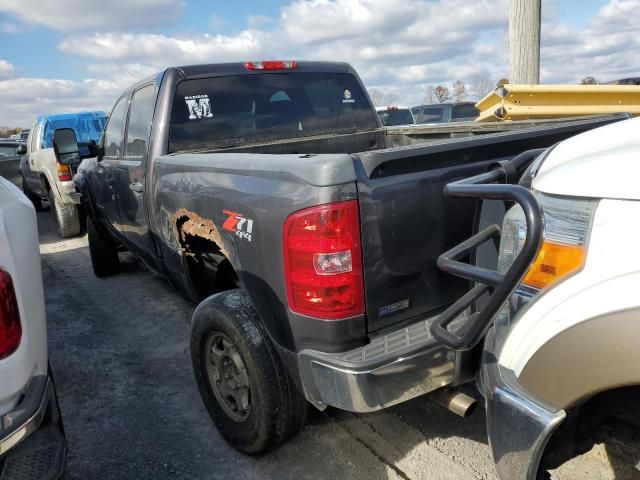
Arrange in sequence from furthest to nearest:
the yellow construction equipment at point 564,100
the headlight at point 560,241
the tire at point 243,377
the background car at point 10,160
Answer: the background car at point 10,160 < the yellow construction equipment at point 564,100 < the tire at point 243,377 < the headlight at point 560,241

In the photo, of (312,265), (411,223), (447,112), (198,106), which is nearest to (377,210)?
(411,223)

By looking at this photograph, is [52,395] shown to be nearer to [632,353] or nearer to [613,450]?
[632,353]

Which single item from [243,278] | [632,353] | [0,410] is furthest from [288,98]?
[632,353]

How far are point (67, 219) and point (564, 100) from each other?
23.8 feet

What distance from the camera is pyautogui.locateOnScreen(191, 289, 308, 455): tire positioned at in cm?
250

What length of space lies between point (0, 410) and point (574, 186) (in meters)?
1.87

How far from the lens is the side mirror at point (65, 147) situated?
16.9ft

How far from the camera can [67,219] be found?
8.59 meters

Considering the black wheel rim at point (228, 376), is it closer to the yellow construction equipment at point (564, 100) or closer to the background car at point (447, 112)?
the yellow construction equipment at point (564, 100)

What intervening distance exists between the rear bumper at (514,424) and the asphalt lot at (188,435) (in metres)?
1.04

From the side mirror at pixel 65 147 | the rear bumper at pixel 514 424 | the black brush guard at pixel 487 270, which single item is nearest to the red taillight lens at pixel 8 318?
the black brush guard at pixel 487 270

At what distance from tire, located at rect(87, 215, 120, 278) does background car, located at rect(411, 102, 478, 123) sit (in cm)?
885

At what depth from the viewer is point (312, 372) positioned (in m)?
2.20

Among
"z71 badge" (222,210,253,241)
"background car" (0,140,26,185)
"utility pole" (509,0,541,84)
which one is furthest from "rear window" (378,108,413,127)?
"z71 badge" (222,210,253,241)
